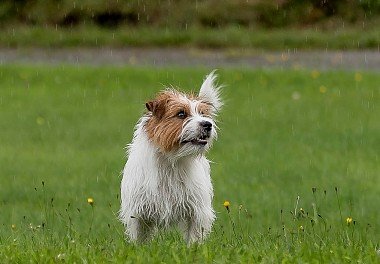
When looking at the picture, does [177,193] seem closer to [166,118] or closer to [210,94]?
[166,118]

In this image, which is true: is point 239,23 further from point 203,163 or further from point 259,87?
point 203,163

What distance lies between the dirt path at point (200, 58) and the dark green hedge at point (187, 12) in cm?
174

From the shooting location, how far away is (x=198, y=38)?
22.6 m

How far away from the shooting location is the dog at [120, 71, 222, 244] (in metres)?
7.00

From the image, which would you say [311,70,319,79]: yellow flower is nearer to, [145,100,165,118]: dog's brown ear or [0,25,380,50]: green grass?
[0,25,380,50]: green grass

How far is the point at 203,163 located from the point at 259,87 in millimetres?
10292

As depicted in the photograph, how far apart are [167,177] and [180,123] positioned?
503 mm

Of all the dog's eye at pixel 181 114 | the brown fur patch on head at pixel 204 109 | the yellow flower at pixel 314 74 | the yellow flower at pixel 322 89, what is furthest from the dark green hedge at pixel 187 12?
the dog's eye at pixel 181 114

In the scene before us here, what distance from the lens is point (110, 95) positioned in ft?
56.3

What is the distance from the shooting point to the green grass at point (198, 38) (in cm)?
2222

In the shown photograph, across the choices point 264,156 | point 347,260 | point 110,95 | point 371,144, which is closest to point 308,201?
point 264,156

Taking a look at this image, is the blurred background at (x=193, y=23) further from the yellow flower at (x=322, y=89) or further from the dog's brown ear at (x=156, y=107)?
the dog's brown ear at (x=156, y=107)

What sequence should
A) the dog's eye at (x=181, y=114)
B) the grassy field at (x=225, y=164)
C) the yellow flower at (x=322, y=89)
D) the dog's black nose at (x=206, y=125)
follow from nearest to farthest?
the grassy field at (x=225, y=164) → the dog's black nose at (x=206, y=125) → the dog's eye at (x=181, y=114) → the yellow flower at (x=322, y=89)

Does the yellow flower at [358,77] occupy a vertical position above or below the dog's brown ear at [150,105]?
below
